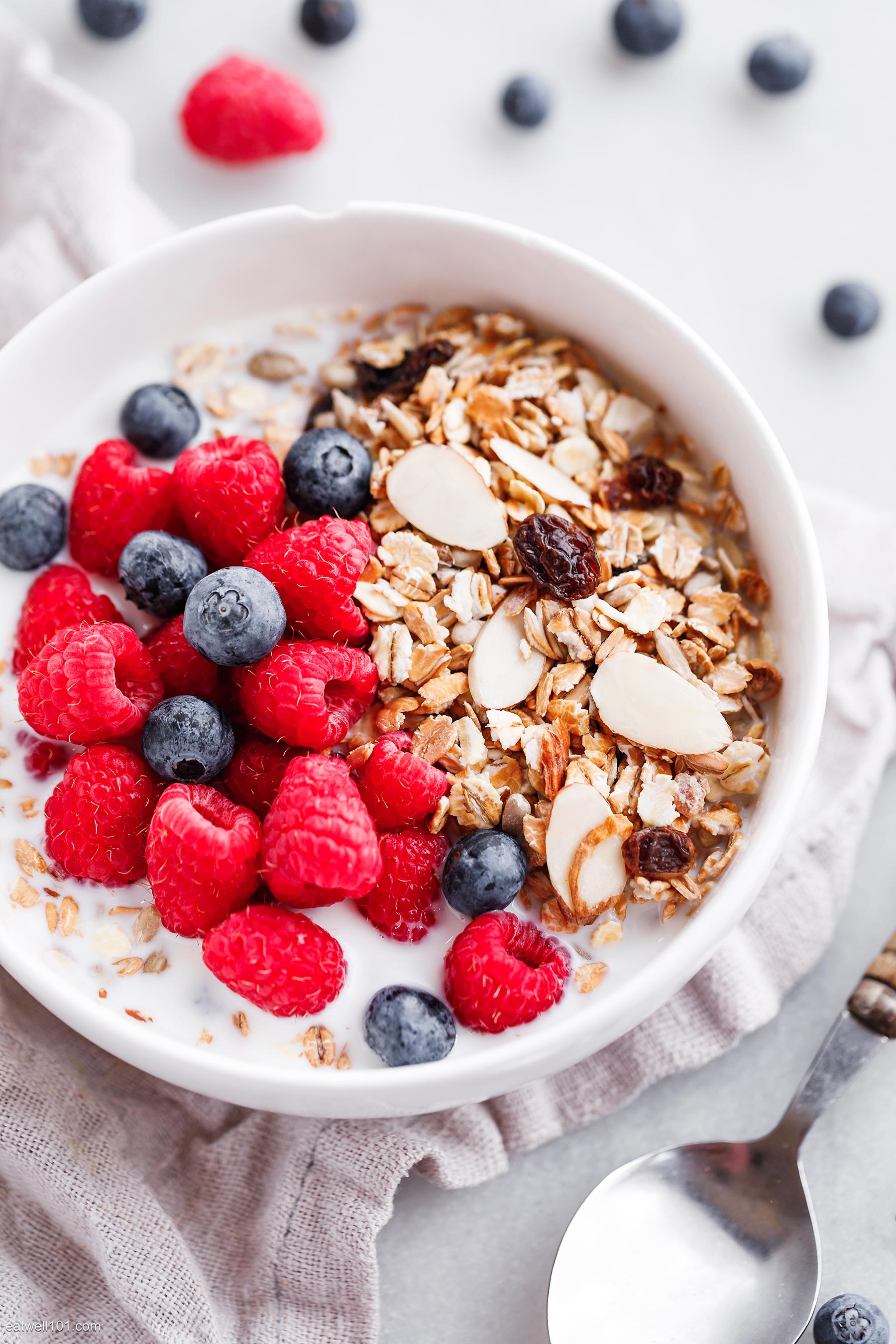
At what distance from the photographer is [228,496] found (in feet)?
4.16

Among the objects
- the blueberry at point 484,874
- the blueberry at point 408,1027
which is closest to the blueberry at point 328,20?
the blueberry at point 484,874

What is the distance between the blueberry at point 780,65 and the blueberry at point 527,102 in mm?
327

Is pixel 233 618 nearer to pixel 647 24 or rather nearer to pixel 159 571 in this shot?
pixel 159 571

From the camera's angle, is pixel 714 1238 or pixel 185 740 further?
pixel 714 1238

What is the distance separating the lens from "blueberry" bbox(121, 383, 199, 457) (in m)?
1.38

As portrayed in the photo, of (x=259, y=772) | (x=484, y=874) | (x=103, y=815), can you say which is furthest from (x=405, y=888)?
(x=103, y=815)

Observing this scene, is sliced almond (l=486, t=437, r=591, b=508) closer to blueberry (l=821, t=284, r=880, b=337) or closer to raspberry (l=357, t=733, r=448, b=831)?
raspberry (l=357, t=733, r=448, b=831)

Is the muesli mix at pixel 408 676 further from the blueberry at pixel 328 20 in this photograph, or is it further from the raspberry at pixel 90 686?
the blueberry at pixel 328 20

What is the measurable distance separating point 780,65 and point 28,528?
4.34 ft

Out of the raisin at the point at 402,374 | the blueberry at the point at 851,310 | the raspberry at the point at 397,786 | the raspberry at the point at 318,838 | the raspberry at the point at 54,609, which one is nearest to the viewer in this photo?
the raspberry at the point at 318,838

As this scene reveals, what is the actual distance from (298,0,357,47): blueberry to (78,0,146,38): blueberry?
0.25 meters

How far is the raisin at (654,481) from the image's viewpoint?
1368 millimetres

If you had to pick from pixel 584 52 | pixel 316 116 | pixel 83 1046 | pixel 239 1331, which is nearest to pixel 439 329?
pixel 316 116

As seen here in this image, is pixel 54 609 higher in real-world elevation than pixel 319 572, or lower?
lower
